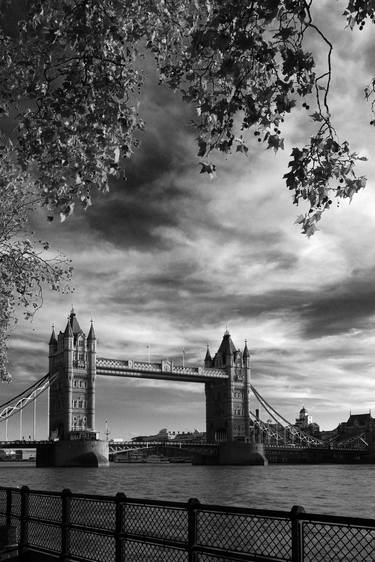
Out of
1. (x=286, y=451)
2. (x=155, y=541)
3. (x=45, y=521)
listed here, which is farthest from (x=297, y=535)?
(x=286, y=451)

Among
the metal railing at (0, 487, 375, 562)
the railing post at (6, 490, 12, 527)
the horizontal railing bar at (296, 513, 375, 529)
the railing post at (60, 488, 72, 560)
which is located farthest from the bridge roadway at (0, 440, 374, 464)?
the horizontal railing bar at (296, 513, 375, 529)

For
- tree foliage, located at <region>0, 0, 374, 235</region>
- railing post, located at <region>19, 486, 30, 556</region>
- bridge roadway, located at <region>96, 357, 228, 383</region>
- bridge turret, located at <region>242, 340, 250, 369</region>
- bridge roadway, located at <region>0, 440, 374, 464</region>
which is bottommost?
bridge roadway, located at <region>0, 440, 374, 464</region>

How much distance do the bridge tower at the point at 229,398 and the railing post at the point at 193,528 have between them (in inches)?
6125

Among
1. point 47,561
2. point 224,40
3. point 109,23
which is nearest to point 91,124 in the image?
point 109,23

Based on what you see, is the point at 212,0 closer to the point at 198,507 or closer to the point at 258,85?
the point at 258,85

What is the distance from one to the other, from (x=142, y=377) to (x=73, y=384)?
48.7 feet

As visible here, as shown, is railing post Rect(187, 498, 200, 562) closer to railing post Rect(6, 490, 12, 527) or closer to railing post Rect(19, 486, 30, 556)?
railing post Rect(19, 486, 30, 556)

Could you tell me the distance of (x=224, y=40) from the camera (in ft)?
26.9

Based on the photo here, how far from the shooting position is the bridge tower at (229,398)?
545 feet

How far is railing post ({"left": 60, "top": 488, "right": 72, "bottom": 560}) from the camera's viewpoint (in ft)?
32.6

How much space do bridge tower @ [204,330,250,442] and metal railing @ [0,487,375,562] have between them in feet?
501

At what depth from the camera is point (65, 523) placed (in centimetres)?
1002

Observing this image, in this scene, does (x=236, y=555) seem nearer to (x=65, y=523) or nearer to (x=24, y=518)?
(x=65, y=523)

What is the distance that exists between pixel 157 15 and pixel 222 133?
291 cm
